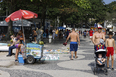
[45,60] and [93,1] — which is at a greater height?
[93,1]

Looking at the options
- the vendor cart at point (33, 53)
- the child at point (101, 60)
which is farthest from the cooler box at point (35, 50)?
the child at point (101, 60)

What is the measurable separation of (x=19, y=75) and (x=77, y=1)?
16.9 meters

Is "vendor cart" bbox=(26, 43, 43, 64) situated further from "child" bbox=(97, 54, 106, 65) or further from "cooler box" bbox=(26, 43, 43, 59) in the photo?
"child" bbox=(97, 54, 106, 65)

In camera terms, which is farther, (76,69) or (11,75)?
(76,69)

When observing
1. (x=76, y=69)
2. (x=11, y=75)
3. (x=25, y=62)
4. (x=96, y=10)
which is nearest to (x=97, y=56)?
(x=76, y=69)

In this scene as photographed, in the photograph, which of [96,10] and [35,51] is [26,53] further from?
[96,10]

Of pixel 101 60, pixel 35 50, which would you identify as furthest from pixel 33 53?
pixel 101 60

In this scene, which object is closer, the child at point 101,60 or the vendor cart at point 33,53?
the child at point 101,60

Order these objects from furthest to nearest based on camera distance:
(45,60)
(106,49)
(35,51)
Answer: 1. (45,60)
2. (35,51)
3. (106,49)

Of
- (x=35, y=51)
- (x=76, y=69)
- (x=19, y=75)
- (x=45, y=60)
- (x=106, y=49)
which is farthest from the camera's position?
(x=45, y=60)

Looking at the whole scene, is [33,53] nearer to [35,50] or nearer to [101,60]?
[35,50]

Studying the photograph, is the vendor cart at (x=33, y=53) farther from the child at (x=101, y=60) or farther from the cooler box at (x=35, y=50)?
the child at (x=101, y=60)

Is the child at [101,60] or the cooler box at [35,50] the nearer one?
the child at [101,60]

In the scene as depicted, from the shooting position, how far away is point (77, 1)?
23.1 meters
